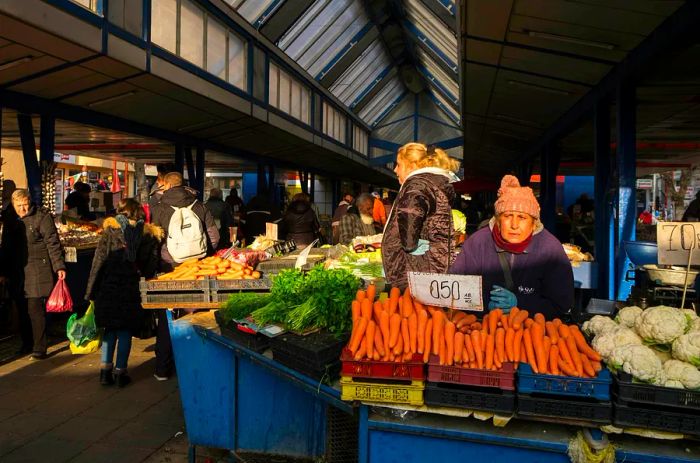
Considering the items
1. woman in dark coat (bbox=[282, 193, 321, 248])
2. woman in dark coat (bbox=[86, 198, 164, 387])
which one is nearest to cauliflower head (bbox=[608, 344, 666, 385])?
woman in dark coat (bbox=[86, 198, 164, 387])

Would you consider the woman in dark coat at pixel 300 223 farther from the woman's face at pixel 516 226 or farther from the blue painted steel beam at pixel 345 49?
the blue painted steel beam at pixel 345 49

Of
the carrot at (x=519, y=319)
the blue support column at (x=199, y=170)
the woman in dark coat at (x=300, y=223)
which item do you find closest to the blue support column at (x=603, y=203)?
the woman in dark coat at (x=300, y=223)

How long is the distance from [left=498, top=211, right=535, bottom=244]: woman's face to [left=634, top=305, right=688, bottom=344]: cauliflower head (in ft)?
2.68

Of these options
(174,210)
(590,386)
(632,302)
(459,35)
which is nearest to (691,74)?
(459,35)

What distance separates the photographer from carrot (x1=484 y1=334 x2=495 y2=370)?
8.10 feet

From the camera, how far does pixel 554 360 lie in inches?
96.4

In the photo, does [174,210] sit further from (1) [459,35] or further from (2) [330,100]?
(2) [330,100]

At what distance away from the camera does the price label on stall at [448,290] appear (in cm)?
263

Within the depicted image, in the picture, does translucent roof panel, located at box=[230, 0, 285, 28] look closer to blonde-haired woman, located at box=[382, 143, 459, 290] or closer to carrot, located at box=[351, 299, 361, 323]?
blonde-haired woman, located at box=[382, 143, 459, 290]

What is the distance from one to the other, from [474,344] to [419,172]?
1524 mm

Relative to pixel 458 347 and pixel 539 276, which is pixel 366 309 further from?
pixel 539 276

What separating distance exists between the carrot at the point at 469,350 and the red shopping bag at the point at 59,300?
5.19 meters

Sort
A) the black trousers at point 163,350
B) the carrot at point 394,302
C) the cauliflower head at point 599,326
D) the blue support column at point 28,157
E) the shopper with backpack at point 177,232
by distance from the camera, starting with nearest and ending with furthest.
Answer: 1. the cauliflower head at point 599,326
2. the carrot at point 394,302
3. the black trousers at point 163,350
4. the shopper with backpack at point 177,232
5. the blue support column at point 28,157

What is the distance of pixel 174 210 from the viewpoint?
5.96 meters
